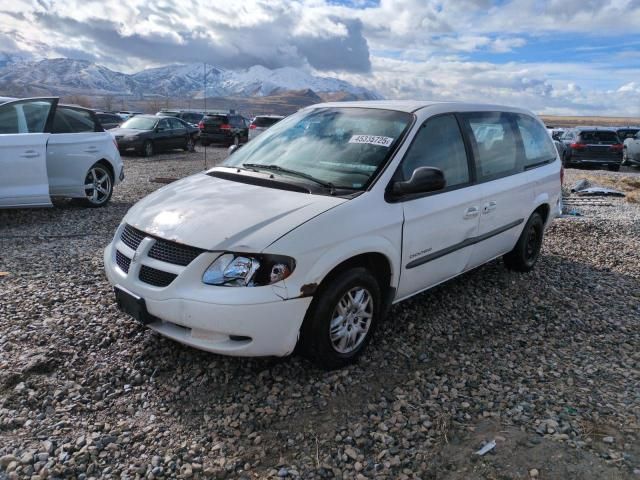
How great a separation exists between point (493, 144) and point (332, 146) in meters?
1.76

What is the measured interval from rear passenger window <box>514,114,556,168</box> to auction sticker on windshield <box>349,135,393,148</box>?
2142mm

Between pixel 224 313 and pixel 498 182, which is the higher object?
pixel 498 182

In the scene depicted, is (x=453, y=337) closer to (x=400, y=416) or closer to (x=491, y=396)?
(x=491, y=396)

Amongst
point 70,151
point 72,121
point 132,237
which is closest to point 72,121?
point 72,121

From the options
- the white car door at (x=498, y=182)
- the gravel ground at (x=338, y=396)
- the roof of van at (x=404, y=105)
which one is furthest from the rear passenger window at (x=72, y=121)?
the white car door at (x=498, y=182)

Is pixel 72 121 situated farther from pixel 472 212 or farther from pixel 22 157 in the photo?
pixel 472 212

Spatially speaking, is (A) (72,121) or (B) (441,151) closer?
(B) (441,151)

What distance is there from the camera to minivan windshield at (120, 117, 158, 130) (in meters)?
18.9

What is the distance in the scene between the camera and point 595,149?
1914 centimetres

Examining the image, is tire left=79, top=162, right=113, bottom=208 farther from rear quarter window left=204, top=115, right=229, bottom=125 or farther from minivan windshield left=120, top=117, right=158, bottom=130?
rear quarter window left=204, top=115, right=229, bottom=125

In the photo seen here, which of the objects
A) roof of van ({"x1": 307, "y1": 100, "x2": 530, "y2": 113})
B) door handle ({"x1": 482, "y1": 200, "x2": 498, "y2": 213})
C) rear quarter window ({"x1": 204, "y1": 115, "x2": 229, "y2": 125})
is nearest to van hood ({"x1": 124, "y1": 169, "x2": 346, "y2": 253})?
roof of van ({"x1": 307, "y1": 100, "x2": 530, "y2": 113})

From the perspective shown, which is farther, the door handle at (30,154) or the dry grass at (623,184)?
the dry grass at (623,184)

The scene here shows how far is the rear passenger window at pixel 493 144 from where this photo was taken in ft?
15.3

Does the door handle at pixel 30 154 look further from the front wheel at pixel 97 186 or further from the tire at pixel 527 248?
the tire at pixel 527 248
